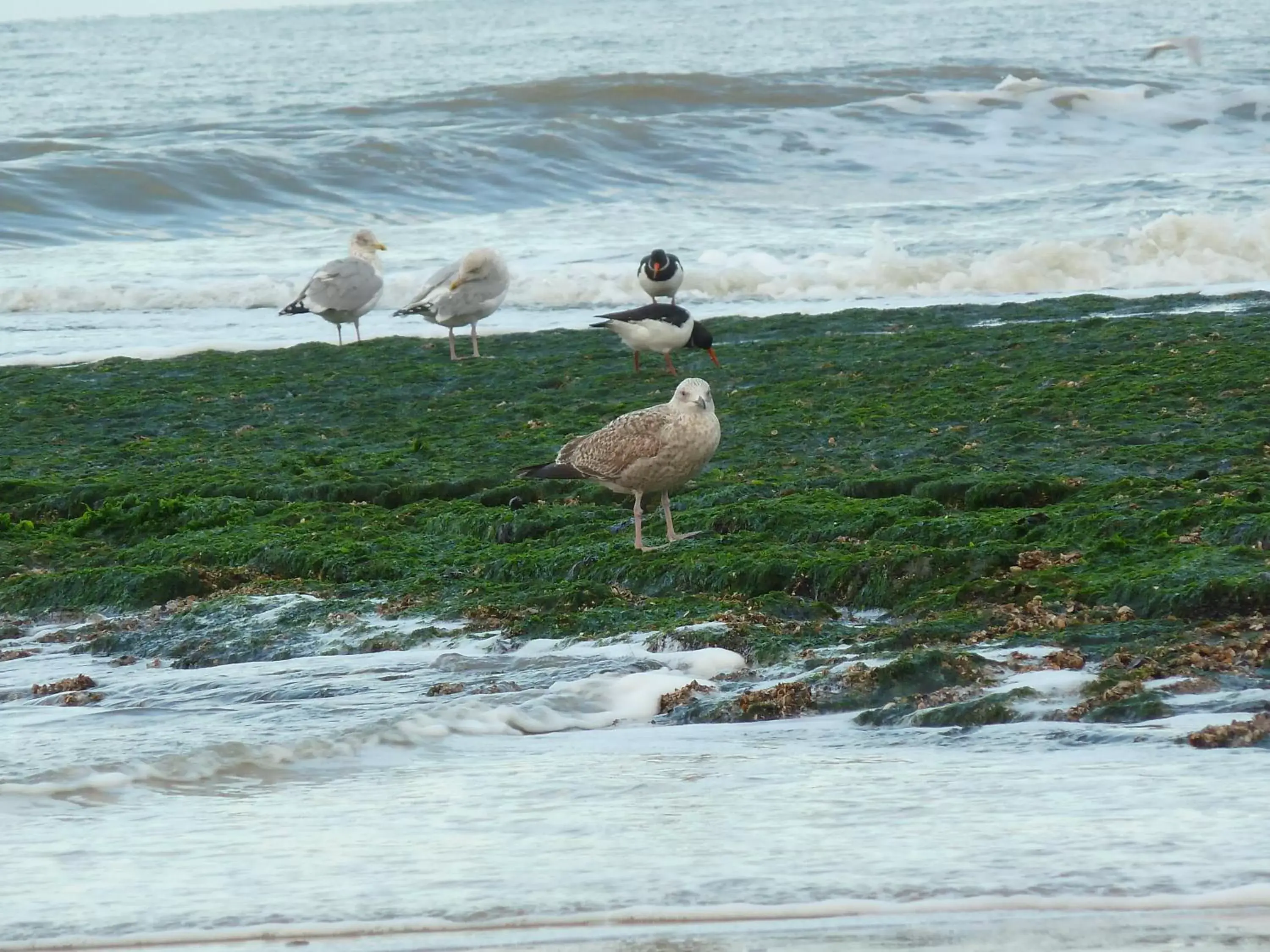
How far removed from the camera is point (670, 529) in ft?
22.1

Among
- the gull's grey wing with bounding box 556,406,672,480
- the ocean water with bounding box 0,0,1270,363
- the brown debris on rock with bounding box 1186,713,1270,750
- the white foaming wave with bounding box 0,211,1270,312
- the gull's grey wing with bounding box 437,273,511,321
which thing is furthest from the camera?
the ocean water with bounding box 0,0,1270,363

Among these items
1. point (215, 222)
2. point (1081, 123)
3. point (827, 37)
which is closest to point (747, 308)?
point (215, 222)

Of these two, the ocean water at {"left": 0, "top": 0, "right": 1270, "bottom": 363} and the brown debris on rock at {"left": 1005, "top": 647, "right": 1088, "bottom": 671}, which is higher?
the ocean water at {"left": 0, "top": 0, "right": 1270, "bottom": 363}

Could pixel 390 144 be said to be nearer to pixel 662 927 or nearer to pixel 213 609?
pixel 213 609

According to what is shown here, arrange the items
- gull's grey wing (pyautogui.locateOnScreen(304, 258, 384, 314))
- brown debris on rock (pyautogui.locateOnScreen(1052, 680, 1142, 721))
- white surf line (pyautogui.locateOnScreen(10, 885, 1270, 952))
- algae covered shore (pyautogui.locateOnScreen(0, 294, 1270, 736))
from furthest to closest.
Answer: gull's grey wing (pyautogui.locateOnScreen(304, 258, 384, 314)) → algae covered shore (pyautogui.locateOnScreen(0, 294, 1270, 736)) → brown debris on rock (pyautogui.locateOnScreen(1052, 680, 1142, 721)) → white surf line (pyautogui.locateOnScreen(10, 885, 1270, 952))

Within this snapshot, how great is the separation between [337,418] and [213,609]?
3.51m

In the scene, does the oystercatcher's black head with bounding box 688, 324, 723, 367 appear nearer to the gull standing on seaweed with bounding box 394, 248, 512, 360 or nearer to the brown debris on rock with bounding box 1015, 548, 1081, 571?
the gull standing on seaweed with bounding box 394, 248, 512, 360

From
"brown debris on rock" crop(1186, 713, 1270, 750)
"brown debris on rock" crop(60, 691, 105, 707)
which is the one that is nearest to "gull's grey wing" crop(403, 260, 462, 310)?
"brown debris on rock" crop(60, 691, 105, 707)

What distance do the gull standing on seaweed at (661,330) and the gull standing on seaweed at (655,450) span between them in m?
3.78

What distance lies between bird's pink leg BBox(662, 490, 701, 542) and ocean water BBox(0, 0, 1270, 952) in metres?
1.12

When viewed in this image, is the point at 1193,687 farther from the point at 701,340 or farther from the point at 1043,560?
the point at 701,340

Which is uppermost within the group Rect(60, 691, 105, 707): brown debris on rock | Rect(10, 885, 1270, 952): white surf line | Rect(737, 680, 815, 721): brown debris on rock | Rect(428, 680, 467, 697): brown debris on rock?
Rect(10, 885, 1270, 952): white surf line

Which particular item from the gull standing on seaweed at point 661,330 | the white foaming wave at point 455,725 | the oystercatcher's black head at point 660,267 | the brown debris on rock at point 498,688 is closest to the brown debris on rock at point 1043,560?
the white foaming wave at point 455,725

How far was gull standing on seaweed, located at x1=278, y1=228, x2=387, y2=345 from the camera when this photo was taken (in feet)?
45.1
